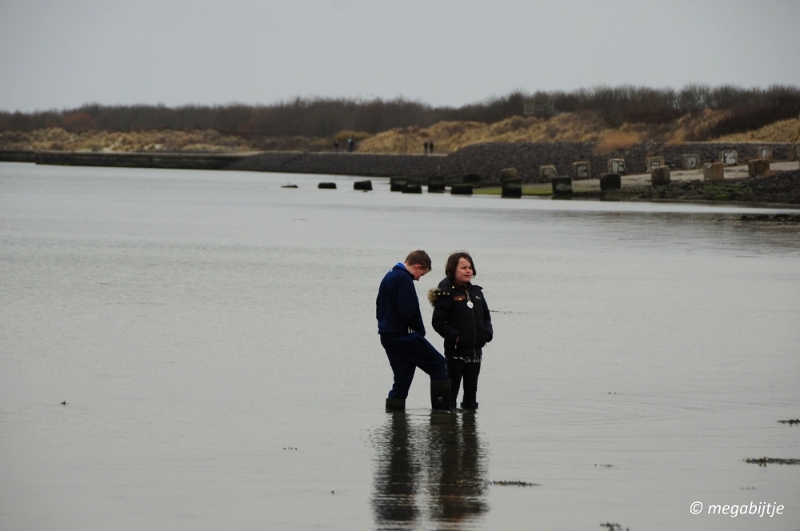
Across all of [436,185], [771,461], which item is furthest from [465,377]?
[436,185]

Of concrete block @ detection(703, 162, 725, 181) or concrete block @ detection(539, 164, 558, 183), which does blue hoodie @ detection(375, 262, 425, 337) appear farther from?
concrete block @ detection(539, 164, 558, 183)

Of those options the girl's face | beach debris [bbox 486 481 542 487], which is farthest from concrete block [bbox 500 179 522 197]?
beach debris [bbox 486 481 542 487]

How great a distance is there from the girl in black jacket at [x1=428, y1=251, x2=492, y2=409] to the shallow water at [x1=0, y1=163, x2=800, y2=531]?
550 millimetres

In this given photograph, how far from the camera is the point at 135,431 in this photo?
827 centimetres

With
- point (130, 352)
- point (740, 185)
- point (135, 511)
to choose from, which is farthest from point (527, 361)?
point (740, 185)

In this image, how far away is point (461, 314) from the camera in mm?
8641

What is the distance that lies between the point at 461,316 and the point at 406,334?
1.58 ft

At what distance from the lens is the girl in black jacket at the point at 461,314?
8516mm

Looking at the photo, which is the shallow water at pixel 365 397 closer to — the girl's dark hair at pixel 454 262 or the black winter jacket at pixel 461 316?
the black winter jacket at pixel 461 316

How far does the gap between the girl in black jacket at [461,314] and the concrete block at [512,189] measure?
43471 millimetres

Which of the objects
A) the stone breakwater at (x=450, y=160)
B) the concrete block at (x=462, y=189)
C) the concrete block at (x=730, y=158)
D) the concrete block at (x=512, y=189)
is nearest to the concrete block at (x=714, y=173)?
the concrete block at (x=730, y=158)

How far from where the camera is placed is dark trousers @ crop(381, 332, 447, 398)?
883cm

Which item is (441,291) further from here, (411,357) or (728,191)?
(728,191)

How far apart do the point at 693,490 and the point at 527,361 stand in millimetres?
4839
